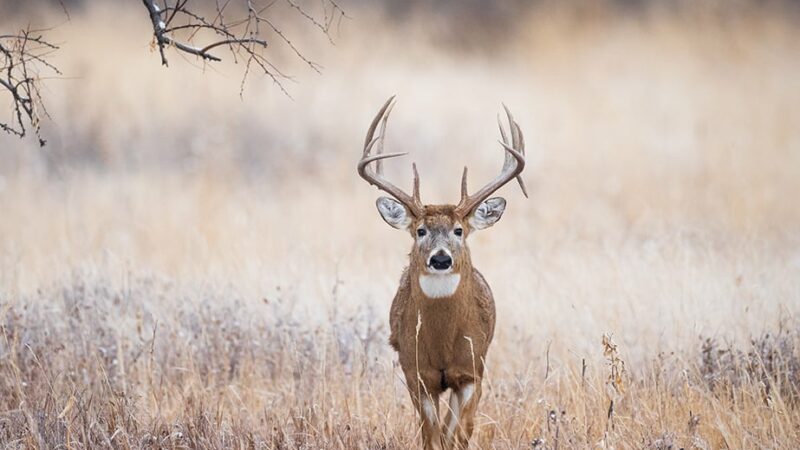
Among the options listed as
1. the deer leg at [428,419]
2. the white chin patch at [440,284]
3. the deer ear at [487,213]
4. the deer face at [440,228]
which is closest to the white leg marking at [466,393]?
the deer leg at [428,419]

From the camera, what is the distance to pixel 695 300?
29.2 ft

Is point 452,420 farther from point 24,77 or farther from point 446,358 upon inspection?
point 24,77

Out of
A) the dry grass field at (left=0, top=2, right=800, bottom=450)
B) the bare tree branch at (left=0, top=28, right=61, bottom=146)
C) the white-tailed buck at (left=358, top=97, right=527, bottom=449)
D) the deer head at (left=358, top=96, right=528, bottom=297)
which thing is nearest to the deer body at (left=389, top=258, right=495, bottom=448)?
the white-tailed buck at (left=358, top=97, right=527, bottom=449)

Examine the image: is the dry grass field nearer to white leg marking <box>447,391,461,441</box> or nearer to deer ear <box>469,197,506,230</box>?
white leg marking <box>447,391,461,441</box>

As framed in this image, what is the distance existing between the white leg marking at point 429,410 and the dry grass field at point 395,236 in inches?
8.3

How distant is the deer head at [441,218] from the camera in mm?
6676

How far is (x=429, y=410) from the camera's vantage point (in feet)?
21.9

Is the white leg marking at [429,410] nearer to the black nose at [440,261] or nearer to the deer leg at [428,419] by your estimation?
the deer leg at [428,419]

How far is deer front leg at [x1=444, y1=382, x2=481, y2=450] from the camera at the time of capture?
6652 millimetres

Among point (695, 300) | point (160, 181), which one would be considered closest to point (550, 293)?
point (695, 300)

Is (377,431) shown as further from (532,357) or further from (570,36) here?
(570,36)

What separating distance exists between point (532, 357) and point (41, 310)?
3.59 metres

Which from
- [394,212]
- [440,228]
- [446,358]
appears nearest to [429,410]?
[446,358]

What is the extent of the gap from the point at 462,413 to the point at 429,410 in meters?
0.18
